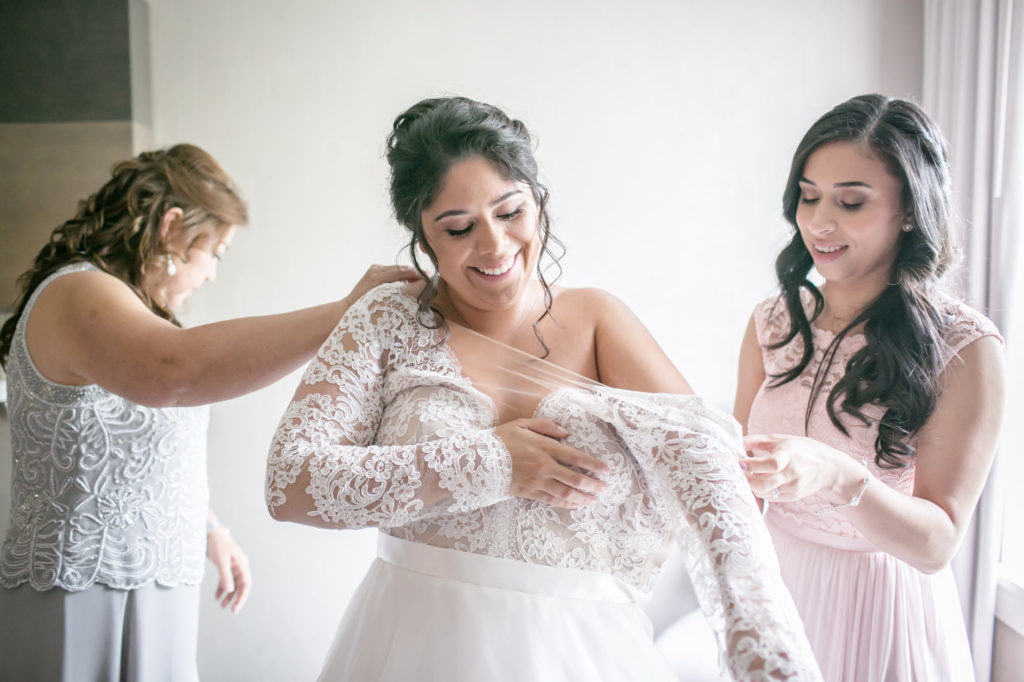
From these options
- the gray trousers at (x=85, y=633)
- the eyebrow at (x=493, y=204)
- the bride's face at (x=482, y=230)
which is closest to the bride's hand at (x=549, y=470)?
the bride's face at (x=482, y=230)

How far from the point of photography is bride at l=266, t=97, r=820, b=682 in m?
1.12

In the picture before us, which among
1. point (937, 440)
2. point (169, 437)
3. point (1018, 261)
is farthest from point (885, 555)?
point (169, 437)

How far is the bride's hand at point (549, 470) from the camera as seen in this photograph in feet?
3.65

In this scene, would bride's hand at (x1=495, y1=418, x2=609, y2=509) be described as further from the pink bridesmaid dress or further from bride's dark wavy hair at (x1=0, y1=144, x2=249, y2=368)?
bride's dark wavy hair at (x1=0, y1=144, x2=249, y2=368)

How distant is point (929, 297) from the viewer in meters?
1.40

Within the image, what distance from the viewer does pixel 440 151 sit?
4.11 feet

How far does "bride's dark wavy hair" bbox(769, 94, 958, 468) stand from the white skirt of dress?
0.61 meters

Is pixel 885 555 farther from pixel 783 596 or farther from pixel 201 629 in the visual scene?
pixel 201 629

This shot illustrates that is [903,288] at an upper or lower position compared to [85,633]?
upper

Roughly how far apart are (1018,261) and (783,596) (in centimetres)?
134

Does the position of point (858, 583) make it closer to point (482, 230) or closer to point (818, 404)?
point (818, 404)

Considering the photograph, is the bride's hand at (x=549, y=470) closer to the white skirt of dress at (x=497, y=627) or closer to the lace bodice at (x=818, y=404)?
the white skirt of dress at (x=497, y=627)

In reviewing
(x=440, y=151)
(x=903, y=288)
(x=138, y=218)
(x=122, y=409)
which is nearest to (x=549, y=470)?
(x=440, y=151)

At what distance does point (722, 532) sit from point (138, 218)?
1.45 m
